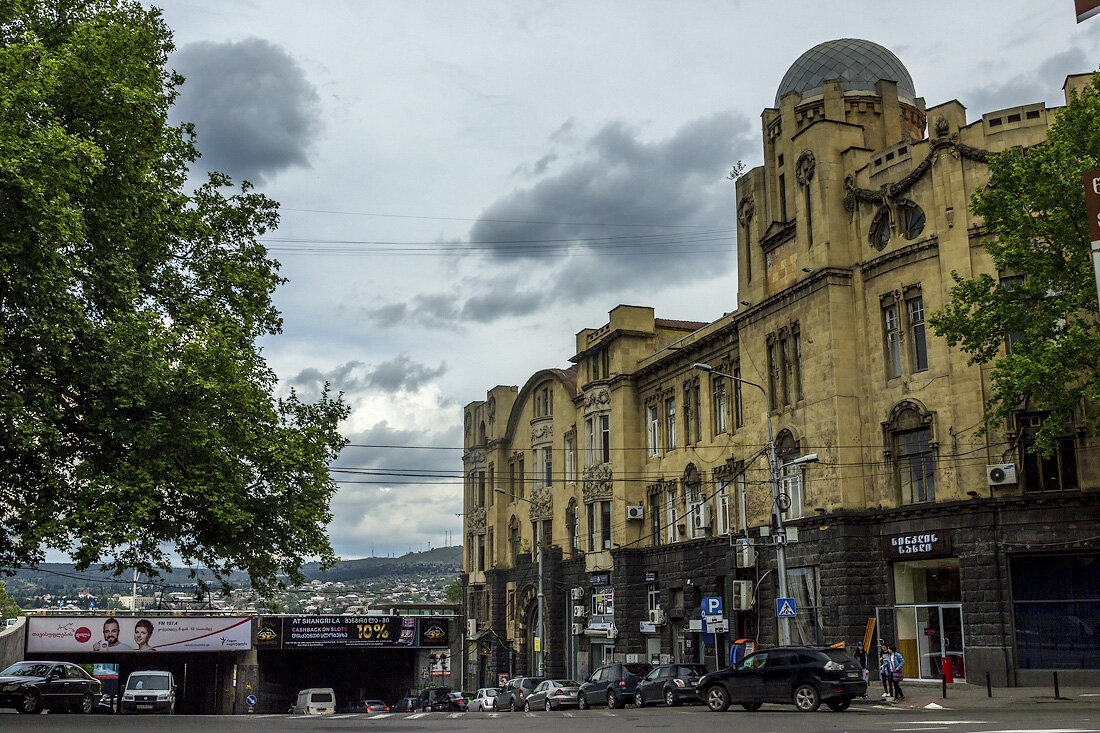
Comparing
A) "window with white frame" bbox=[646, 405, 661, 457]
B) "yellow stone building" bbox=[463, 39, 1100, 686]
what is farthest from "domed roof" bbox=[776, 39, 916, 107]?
"window with white frame" bbox=[646, 405, 661, 457]

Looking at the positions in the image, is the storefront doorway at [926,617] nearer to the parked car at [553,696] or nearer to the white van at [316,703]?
the parked car at [553,696]

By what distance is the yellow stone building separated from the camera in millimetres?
31094

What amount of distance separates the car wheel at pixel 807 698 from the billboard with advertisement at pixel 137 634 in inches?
1910

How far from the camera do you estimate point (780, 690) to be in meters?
26.3

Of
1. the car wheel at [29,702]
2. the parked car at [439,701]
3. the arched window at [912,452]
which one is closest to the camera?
Answer: the car wheel at [29,702]

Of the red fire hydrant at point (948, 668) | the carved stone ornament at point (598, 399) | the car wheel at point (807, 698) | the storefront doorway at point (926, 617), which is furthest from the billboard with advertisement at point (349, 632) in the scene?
the car wheel at point (807, 698)

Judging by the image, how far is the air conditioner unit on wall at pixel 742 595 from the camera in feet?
132

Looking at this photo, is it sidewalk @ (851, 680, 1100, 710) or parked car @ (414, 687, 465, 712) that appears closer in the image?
sidewalk @ (851, 680, 1100, 710)

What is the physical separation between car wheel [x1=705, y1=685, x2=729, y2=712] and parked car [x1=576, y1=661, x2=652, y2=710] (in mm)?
7776

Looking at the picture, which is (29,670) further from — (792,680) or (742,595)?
(742,595)

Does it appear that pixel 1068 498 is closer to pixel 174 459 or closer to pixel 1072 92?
pixel 1072 92

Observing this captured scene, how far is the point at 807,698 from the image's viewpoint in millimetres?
25688

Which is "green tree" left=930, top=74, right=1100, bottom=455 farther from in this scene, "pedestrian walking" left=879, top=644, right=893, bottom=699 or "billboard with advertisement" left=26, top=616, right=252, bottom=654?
"billboard with advertisement" left=26, top=616, right=252, bottom=654

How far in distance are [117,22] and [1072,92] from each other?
23.2 metres
